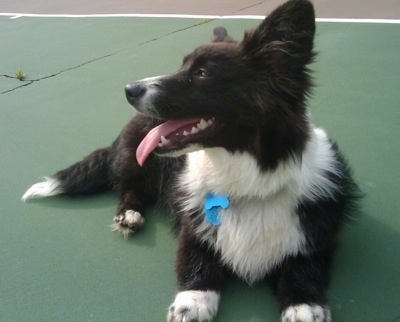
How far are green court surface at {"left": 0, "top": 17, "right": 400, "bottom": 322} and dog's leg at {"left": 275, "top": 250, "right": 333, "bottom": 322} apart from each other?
0.10m

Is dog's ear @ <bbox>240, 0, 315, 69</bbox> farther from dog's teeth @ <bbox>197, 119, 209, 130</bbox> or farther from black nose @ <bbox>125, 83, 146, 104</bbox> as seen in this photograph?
black nose @ <bbox>125, 83, 146, 104</bbox>

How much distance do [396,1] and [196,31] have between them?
3.34m

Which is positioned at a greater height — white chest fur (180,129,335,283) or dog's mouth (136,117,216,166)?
dog's mouth (136,117,216,166)

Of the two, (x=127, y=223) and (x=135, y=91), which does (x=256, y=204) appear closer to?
(x=135, y=91)

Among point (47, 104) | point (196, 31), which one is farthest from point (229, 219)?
point (196, 31)

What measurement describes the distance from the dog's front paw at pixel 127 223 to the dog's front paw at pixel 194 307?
82 centimetres

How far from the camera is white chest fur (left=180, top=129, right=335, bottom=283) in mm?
2512

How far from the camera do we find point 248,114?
2389 millimetres

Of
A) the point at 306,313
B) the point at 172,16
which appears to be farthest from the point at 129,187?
the point at 172,16

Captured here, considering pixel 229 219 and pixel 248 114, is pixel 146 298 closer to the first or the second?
pixel 229 219

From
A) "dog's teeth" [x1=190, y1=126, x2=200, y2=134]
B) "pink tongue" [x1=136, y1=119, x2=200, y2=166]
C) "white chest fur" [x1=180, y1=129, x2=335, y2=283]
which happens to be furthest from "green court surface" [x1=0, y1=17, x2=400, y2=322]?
"dog's teeth" [x1=190, y1=126, x2=200, y2=134]

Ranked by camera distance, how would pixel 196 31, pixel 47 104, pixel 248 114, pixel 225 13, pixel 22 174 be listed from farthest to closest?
pixel 225 13 → pixel 196 31 → pixel 47 104 → pixel 22 174 → pixel 248 114

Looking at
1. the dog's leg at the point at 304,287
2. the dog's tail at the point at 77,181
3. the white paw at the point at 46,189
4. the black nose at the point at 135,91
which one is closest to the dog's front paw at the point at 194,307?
the dog's leg at the point at 304,287

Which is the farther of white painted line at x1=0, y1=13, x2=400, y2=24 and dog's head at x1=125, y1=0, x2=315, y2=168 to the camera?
white painted line at x1=0, y1=13, x2=400, y2=24
